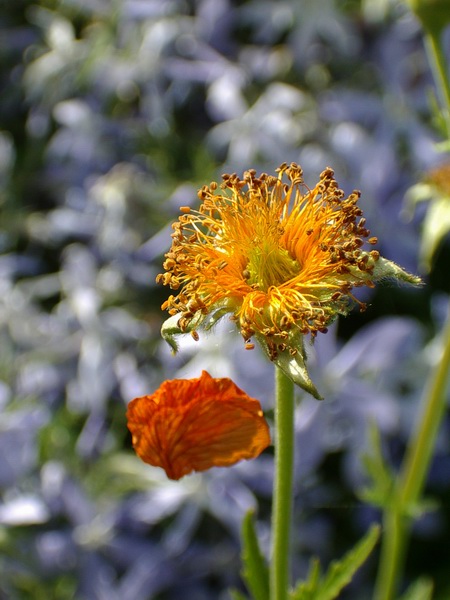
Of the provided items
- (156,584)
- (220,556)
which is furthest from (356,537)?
(156,584)

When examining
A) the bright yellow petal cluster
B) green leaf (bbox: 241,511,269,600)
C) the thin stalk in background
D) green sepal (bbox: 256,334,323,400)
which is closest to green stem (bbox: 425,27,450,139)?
the thin stalk in background

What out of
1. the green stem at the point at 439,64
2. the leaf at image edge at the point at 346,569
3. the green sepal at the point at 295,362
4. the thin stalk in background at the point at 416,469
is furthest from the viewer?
the thin stalk in background at the point at 416,469

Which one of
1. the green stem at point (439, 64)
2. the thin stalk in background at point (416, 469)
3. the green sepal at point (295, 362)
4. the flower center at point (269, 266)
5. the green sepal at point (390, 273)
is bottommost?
the thin stalk in background at point (416, 469)

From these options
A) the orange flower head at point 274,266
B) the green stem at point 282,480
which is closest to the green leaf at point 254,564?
the green stem at point 282,480

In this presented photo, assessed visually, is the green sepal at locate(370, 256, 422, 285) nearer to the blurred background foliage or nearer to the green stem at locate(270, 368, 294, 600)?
the green stem at locate(270, 368, 294, 600)

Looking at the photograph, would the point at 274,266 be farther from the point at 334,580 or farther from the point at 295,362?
the point at 334,580

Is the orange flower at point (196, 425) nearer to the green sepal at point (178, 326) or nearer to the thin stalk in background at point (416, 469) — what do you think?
the green sepal at point (178, 326)

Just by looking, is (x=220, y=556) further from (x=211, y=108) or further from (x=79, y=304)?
(x=211, y=108)
